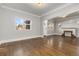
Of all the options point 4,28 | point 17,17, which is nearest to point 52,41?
point 17,17

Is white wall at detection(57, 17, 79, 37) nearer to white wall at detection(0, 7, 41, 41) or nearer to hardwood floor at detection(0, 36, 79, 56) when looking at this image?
hardwood floor at detection(0, 36, 79, 56)

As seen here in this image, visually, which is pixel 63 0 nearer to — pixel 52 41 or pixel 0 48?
pixel 0 48

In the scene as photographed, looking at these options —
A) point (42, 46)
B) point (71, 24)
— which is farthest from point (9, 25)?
point (71, 24)

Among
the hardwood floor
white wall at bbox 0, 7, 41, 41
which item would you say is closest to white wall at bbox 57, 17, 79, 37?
the hardwood floor

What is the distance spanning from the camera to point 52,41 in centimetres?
468

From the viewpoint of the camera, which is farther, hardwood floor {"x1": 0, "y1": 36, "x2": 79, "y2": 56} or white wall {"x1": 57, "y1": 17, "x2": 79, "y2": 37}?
white wall {"x1": 57, "y1": 17, "x2": 79, "y2": 37}

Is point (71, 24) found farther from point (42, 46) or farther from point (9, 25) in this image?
point (9, 25)

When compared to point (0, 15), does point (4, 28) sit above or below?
below

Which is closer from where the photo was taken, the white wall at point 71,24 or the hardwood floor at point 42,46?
the hardwood floor at point 42,46

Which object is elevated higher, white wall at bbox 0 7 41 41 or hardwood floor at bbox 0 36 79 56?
white wall at bbox 0 7 41 41

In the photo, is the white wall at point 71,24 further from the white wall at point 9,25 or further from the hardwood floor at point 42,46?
the white wall at point 9,25

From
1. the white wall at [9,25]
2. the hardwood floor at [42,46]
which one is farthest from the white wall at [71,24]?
the white wall at [9,25]

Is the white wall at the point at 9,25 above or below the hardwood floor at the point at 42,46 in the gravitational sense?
above

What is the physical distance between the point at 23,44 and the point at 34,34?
0.62m
